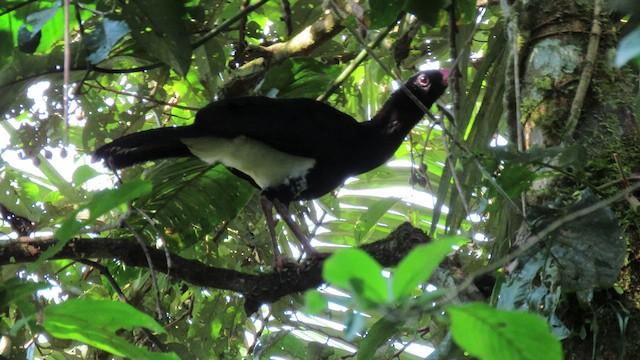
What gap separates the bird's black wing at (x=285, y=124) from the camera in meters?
3.00

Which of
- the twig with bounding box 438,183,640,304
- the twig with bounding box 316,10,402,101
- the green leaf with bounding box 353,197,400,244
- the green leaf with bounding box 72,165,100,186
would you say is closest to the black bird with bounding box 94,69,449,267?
the twig with bounding box 316,10,402,101

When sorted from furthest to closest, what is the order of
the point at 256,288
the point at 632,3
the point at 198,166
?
→ 1. the point at 198,166
2. the point at 256,288
3. the point at 632,3

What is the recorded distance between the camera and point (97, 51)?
2094mm

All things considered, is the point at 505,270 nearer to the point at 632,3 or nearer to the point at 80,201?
the point at 632,3

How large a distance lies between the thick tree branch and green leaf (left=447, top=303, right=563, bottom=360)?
136 cm

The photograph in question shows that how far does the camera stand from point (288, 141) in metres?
3.19

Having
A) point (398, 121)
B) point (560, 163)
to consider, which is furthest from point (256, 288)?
point (398, 121)

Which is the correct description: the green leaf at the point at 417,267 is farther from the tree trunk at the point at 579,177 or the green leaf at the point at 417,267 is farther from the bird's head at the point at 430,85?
the bird's head at the point at 430,85

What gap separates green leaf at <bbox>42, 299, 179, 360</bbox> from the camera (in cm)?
114

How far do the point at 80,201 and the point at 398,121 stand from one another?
5.16 ft

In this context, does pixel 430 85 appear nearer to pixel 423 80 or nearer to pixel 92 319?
pixel 423 80

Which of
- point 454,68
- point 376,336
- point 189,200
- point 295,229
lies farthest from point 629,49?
point 295,229

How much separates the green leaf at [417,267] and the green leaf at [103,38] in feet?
5.14

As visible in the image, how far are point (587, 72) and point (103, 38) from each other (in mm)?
1419
